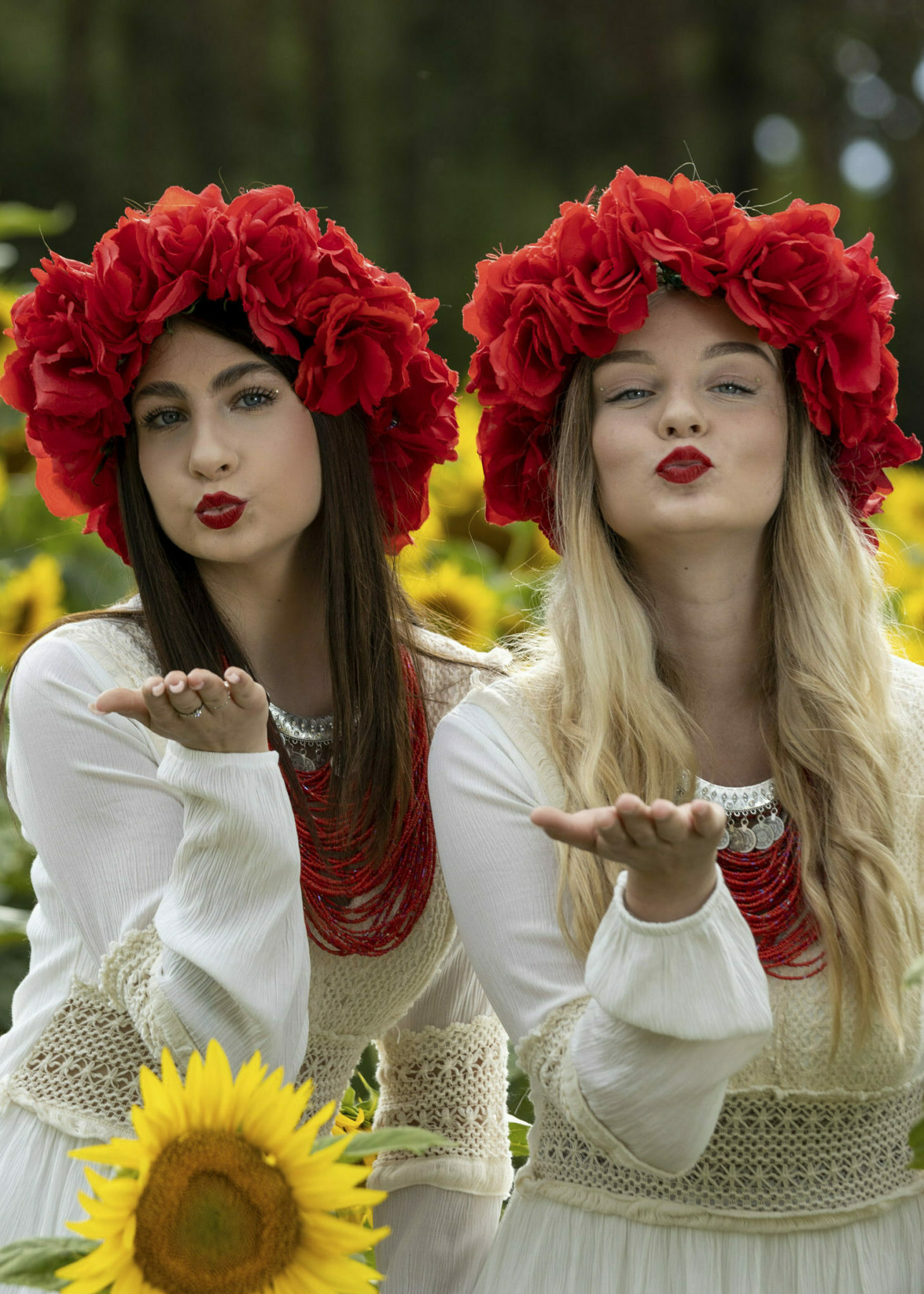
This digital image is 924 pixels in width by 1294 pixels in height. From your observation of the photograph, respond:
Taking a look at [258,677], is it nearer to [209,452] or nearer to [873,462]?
[209,452]

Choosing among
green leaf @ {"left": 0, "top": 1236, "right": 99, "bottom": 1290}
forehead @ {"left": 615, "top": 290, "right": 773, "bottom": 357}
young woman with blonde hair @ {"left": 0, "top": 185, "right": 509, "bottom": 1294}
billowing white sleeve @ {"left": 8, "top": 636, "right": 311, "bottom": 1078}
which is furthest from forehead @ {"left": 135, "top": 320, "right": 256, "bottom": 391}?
green leaf @ {"left": 0, "top": 1236, "right": 99, "bottom": 1290}

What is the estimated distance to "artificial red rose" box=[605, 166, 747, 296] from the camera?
185 centimetres

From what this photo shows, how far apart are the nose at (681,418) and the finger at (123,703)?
74cm

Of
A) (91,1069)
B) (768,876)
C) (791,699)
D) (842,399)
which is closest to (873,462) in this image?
(842,399)

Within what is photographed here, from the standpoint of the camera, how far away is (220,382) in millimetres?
1953

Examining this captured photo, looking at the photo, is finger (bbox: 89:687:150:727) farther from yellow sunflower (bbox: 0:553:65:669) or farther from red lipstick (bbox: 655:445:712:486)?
yellow sunflower (bbox: 0:553:65:669)

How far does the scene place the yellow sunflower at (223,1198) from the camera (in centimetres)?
106

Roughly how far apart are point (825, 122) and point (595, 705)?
3480mm

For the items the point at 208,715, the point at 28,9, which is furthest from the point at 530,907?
the point at 28,9

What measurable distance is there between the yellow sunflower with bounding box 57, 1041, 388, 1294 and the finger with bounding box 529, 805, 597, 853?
0.28m

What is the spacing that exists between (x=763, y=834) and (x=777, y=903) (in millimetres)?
86

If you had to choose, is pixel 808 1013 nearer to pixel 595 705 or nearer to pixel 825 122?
pixel 595 705

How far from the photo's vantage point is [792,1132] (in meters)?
1.65

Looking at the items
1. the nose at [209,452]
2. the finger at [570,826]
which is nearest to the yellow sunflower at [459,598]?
the nose at [209,452]
